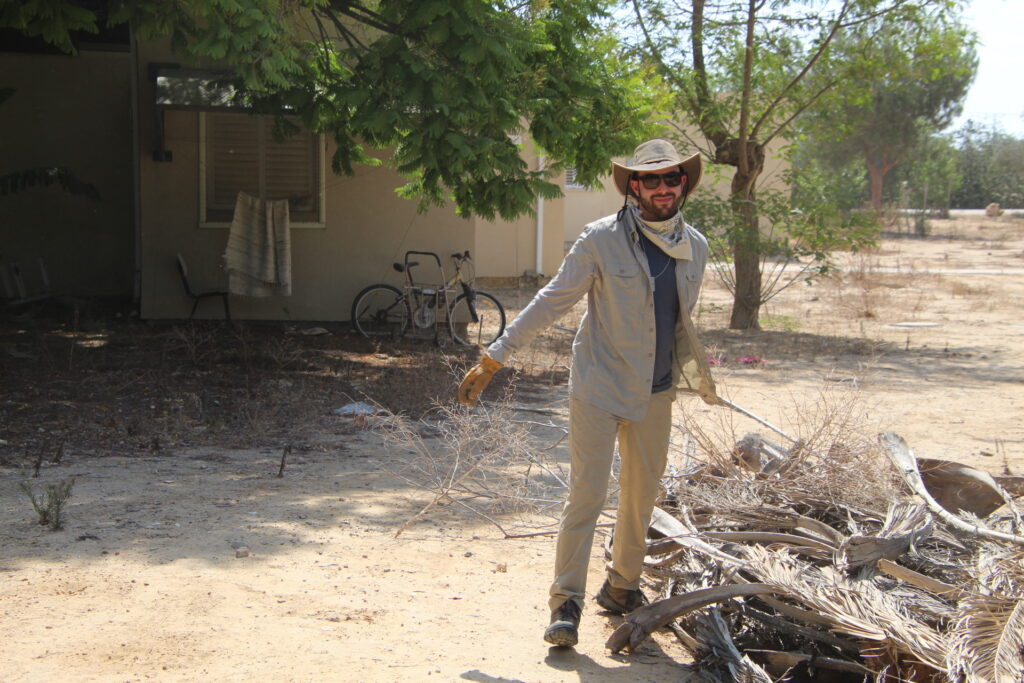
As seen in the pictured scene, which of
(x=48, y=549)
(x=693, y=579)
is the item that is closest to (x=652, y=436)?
(x=693, y=579)

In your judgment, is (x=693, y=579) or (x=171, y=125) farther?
(x=171, y=125)

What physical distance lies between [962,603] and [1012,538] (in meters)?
0.46

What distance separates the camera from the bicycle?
11.9 meters

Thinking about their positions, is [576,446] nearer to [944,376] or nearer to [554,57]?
[554,57]

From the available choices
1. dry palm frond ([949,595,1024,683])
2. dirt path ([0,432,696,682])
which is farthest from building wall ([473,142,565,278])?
dry palm frond ([949,595,1024,683])

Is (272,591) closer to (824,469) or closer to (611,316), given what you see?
(611,316)

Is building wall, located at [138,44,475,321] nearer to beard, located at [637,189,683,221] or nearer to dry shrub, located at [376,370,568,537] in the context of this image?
dry shrub, located at [376,370,568,537]

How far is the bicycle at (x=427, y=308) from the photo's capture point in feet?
39.0

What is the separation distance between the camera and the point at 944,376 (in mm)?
10875

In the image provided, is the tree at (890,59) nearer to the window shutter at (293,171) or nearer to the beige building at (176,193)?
the beige building at (176,193)

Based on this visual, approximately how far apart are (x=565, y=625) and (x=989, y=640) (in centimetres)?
148

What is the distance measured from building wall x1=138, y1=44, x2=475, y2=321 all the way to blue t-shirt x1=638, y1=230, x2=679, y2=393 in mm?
8669

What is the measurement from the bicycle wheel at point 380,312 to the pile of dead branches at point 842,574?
24.3 ft

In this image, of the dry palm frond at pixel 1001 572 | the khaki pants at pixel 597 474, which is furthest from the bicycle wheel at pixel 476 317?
the dry palm frond at pixel 1001 572
